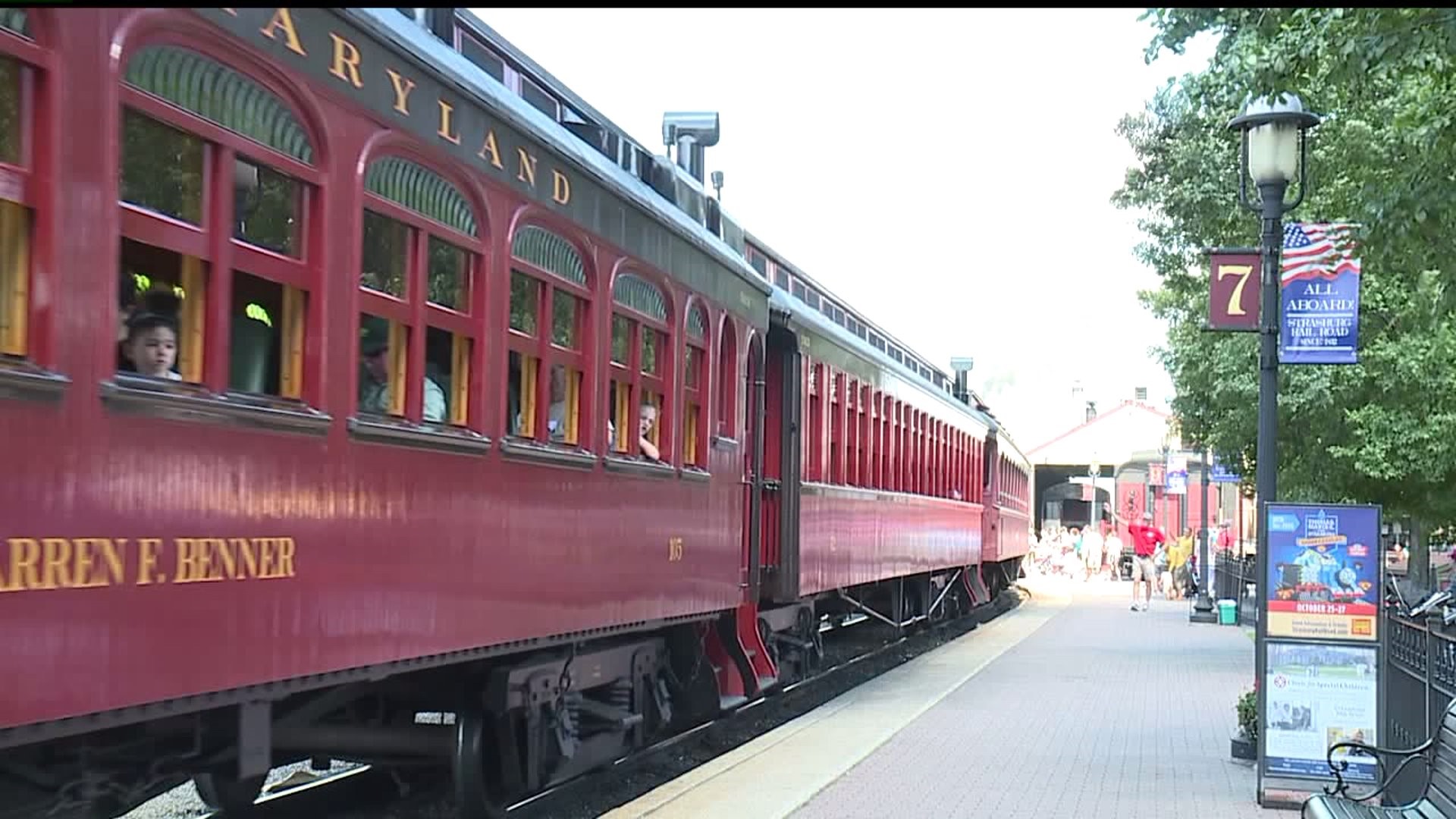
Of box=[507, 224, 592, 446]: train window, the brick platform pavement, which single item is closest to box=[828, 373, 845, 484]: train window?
the brick platform pavement

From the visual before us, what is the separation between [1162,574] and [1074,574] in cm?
1203

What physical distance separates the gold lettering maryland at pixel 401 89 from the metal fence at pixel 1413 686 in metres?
4.94

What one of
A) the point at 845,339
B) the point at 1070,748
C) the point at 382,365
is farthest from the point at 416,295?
the point at 845,339

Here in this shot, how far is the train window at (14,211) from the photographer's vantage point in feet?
13.5

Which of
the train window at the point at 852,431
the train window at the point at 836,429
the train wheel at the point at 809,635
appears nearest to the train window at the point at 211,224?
the train window at the point at 836,429

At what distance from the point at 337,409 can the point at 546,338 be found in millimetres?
2040

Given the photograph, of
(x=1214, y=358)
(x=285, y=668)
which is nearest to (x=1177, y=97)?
(x=1214, y=358)

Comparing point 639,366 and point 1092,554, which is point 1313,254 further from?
point 1092,554

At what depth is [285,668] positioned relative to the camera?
17.5 feet

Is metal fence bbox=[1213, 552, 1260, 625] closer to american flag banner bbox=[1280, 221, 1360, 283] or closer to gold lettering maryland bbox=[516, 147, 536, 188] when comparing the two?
american flag banner bbox=[1280, 221, 1360, 283]

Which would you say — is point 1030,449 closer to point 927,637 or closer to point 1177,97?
point 927,637

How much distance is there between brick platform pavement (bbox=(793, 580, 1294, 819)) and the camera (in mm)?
8844

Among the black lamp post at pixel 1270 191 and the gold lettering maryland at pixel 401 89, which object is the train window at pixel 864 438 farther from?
the gold lettering maryland at pixel 401 89

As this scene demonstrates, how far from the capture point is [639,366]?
8969mm
